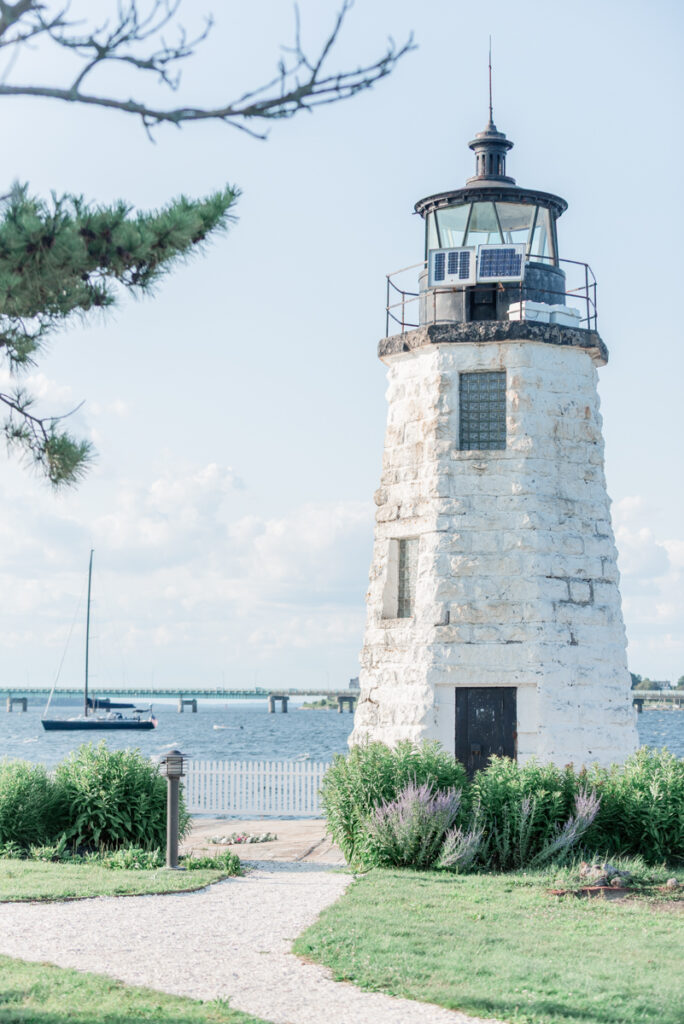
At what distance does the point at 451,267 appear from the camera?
1664 centimetres

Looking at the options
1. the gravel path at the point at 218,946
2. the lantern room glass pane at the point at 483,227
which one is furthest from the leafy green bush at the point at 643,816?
the lantern room glass pane at the point at 483,227

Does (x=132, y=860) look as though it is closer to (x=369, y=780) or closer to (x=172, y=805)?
(x=172, y=805)

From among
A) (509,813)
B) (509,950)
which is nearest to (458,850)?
(509,813)

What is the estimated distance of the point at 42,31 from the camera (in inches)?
275

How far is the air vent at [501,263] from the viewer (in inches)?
640

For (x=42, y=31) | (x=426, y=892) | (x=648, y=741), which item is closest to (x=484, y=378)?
(x=426, y=892)

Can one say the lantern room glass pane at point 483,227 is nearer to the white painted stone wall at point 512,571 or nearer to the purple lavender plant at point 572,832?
the white painted stone wall at point 512,571

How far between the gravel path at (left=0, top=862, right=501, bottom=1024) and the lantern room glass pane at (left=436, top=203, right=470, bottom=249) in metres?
9.21

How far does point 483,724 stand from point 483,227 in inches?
279

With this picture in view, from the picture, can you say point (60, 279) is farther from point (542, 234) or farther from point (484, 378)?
point (542, 234)

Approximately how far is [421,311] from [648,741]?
3045 inches

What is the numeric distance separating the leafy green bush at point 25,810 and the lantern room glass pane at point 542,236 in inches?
394

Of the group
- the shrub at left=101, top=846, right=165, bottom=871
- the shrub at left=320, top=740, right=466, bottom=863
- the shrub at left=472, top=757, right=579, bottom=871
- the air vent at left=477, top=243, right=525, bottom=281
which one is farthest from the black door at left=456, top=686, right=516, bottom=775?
the air vent at left=477, top=243, right=525, bottom=281

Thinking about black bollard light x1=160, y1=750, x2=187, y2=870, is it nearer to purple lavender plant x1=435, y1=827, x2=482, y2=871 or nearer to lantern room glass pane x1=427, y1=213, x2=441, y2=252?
purple lavender plant x1=435, y1=827, x2=482, y2=871
